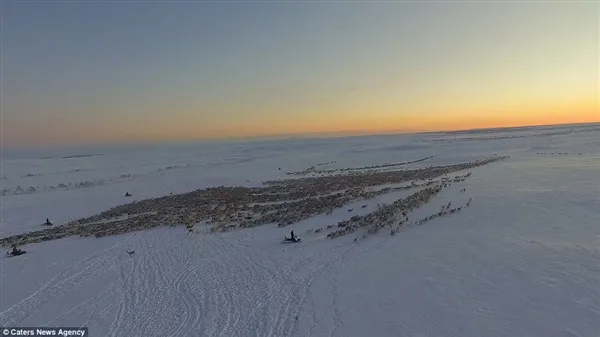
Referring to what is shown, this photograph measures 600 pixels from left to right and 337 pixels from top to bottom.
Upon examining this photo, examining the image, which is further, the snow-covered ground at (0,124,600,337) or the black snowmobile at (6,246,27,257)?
the black snowmobile at (6,246,27,257)

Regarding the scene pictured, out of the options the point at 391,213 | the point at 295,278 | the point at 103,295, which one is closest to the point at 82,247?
the point at 103,295

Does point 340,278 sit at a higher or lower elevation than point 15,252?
higher

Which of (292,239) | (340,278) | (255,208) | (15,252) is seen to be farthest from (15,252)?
(340,278)

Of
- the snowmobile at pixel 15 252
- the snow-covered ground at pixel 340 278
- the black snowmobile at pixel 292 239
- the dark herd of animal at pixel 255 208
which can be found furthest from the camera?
the dark herd of animal at pixel 255 208

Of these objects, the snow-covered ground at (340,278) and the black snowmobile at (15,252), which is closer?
the snow-covered ground at (340,278)

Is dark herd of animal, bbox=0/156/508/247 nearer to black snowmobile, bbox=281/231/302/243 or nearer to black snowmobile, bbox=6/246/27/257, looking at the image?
black snowmobile, bbox=281/231/302/243

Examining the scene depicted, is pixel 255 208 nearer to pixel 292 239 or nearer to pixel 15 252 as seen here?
pixel 292 239

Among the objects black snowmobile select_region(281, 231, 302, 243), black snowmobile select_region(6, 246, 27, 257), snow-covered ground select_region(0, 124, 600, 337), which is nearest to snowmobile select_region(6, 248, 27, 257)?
black snowmobile select_region(6, 246, 27, 257)

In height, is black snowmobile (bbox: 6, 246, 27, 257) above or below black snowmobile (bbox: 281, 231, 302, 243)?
below

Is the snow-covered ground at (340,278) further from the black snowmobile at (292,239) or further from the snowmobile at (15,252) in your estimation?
the snowmobile at (15,252)

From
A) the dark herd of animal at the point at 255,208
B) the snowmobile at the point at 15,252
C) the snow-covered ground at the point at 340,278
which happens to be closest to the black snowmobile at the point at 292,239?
the snow-covered ground at the point at 340,278

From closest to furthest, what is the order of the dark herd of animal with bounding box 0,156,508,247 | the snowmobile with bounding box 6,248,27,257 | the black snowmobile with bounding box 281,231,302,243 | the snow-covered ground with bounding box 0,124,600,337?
the snow-covered ground with bounding box 0,124,600,337 < the black snowmobile with bounding box 281,231,302,243 < the snowmobile with bounding box 6,248,27,257 < the dark herd of animal with bounding box 0,156,508,247
